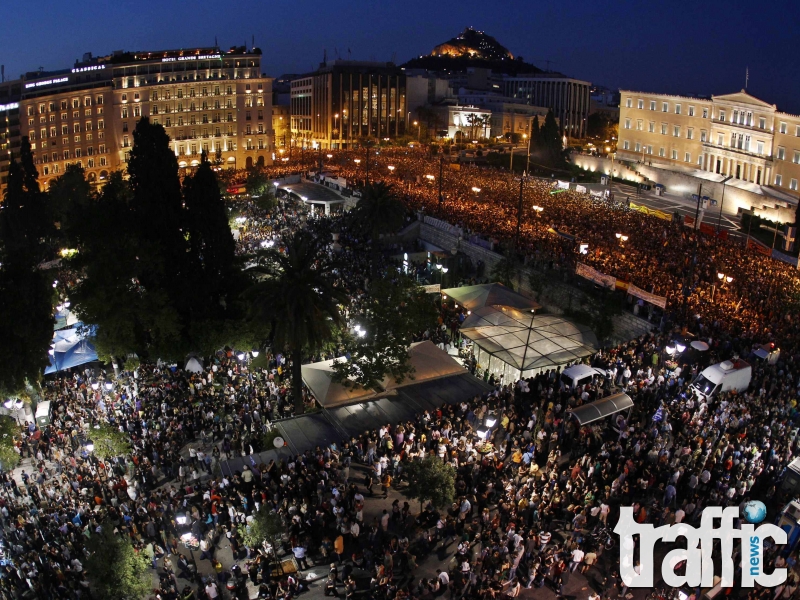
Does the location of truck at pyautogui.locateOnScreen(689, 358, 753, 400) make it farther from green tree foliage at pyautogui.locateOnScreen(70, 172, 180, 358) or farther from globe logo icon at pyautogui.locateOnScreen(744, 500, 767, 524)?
green tree foliage at pyautogui.locateOnScreen(70, 172, 180, 358)

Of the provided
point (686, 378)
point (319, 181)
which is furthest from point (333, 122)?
point (686, 378)

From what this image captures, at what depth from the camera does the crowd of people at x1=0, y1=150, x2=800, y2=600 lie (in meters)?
14.7

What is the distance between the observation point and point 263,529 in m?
14.9

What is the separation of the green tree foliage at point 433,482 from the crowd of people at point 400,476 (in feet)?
1.90

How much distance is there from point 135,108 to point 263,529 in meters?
82.4

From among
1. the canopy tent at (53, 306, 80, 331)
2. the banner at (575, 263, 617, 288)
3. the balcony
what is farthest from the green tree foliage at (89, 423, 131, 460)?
the balcony

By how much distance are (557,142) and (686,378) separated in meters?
61.2

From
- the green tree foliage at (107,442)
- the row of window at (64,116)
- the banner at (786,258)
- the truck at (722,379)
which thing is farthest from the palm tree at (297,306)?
the row of window at (64,116)

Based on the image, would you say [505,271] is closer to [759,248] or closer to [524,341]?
[524,341]

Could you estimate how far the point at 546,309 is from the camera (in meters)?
33.9

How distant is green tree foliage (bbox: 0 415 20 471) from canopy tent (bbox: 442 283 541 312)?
57.5 ft

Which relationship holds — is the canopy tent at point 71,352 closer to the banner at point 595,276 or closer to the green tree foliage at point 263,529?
the green tree foliage at point 263,529

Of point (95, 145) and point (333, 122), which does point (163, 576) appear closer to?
point (95, 145)

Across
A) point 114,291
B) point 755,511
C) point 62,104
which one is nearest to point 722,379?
point 755,511
